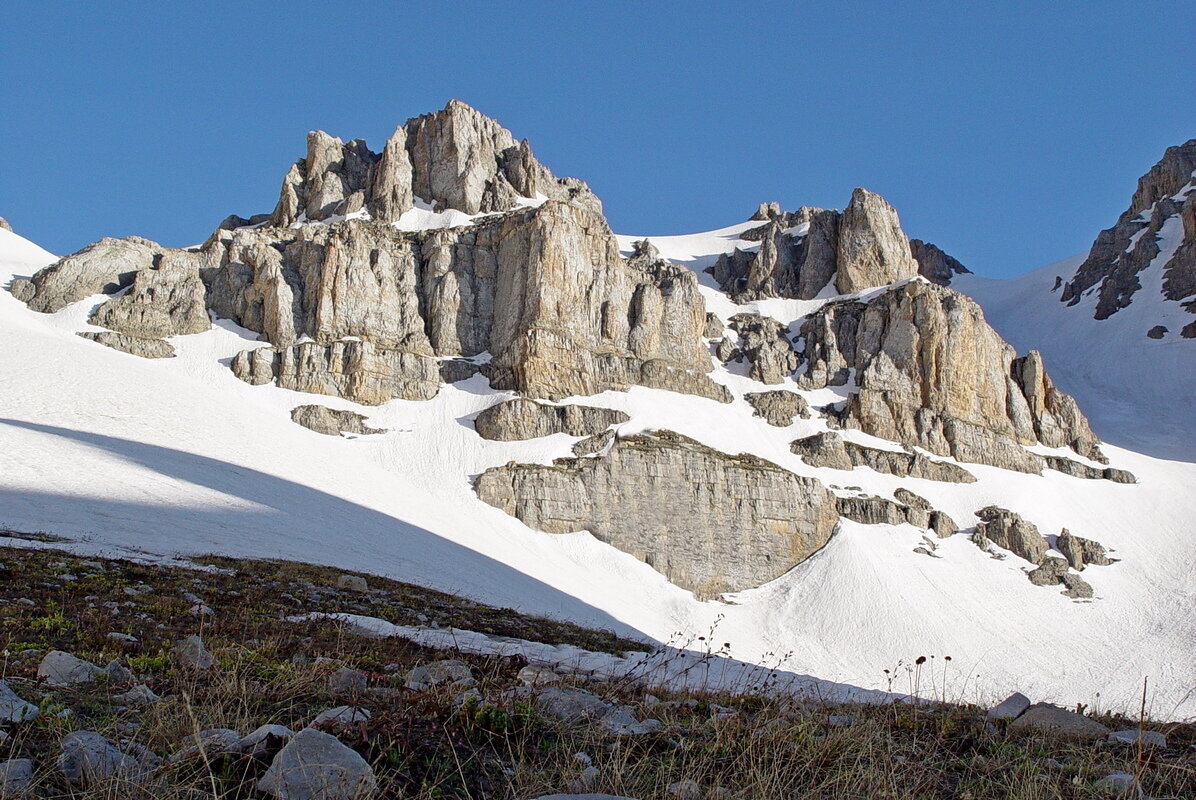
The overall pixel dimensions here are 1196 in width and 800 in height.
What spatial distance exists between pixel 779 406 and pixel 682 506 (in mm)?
26031

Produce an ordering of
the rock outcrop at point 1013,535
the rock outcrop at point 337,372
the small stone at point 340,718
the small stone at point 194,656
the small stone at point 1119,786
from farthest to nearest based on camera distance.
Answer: the rock outcrop at point 337,372 → the rock outcrop at point 1013,535 → the small stone at point 194,656 → the small stone at point 1119,786 → the small stone at point 340,718

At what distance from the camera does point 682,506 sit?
66500mm

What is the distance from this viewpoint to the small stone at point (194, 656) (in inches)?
231

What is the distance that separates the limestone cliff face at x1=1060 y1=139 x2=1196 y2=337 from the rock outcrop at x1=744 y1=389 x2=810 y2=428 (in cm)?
8933

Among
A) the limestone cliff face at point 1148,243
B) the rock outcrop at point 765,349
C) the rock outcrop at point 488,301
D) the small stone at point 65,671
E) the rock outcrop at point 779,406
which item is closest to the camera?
the small stone at point 65,671

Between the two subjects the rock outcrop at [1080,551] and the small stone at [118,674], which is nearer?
the small stone at [118,674]

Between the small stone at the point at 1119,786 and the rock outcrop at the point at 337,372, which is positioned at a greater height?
the rock outcrop at the point at 337,372

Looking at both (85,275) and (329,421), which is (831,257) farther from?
(85,275)

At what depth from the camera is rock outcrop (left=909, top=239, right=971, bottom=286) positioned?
597 ft

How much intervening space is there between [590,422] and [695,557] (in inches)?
675

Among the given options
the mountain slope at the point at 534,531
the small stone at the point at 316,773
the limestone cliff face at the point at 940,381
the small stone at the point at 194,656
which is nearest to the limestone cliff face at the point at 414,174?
the mountain slope at the point at 534,531

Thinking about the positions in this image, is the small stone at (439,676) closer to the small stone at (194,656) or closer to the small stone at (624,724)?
the small stone at (624,724)

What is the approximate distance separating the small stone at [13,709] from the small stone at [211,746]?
1.02 metres

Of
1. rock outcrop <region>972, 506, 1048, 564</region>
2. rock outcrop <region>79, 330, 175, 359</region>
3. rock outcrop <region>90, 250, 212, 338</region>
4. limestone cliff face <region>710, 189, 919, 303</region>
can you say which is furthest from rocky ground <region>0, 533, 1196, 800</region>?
limestone cliff face <region>710, 189, 919, 303</region>
